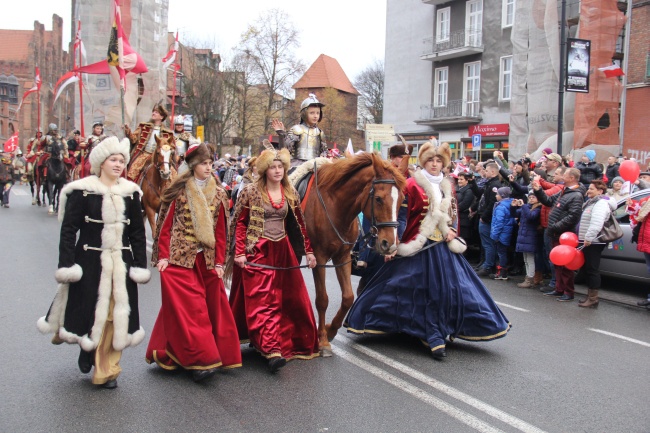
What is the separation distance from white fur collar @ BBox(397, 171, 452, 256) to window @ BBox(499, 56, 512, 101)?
27.9 m

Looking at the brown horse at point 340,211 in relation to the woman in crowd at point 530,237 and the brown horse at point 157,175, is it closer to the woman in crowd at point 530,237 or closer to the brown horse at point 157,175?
the brown horse at point 157,175

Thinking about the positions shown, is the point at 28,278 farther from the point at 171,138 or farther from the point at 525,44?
the point at 525,44

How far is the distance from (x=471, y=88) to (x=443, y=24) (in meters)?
4.42

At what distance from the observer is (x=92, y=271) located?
4.93 m

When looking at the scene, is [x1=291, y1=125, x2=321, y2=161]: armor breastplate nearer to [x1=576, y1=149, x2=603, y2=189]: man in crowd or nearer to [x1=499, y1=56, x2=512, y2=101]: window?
[x1=576, y1=149, x2=603, y2=189]: man in crowd

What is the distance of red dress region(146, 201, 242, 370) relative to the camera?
16.8 feet

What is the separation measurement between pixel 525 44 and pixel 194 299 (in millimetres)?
23312

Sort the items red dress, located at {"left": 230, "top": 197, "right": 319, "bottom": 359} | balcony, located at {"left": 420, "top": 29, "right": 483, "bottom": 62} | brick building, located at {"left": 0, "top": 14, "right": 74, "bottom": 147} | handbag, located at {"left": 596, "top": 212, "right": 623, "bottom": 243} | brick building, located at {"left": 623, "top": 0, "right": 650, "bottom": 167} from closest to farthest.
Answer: red dress, located at {"left": 230, "top": 197, "right": 319, "bottom": 359} < handbag, located at {"left": 596, "top": 212, "right": 623, "bottom": 243} < brick building, located at {"left": 623, "top": 0, "right": 650, "bottom": 167} < balcony, located at {"left": 420, "top": 29, "right": 483, "bottom": 62} < brick building, located at {"left": 0, "top": 14, "right": 74, "bottom": 147}

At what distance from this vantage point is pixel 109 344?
16.5 feet

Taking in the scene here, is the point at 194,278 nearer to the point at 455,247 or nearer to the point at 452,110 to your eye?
the point at 455,247

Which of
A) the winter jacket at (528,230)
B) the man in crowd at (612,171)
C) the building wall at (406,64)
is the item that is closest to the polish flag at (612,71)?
the man in crowd at (612,171)

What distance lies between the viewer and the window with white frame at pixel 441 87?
36606 mm

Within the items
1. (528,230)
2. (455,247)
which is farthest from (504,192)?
(455,247)

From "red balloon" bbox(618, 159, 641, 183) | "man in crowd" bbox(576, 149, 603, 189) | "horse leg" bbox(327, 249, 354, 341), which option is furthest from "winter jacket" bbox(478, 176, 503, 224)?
"horse leg" bbox(327, 249, 354, 341)
